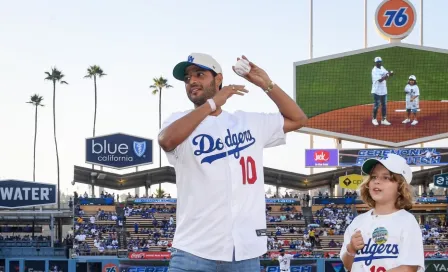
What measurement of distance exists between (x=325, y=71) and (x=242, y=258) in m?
39.4

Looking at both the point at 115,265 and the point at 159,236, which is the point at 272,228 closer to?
the point at 159,236

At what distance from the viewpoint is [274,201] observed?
4397 cm

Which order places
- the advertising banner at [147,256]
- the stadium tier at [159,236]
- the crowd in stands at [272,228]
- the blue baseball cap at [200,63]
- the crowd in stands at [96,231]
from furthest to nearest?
the crowd in stands at [272,228] < the crowd in stands at [96,231] < the advertising banner at [147,256] < the stadium tier at [159,236] < the blue baseball cap at [200,63]

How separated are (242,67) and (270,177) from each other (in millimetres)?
40714

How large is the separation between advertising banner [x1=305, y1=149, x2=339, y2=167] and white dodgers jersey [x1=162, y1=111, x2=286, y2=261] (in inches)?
1505

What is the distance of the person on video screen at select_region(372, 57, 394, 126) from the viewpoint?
4353 cm

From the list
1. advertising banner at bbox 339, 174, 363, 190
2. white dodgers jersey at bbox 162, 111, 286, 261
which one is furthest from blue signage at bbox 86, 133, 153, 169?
white dodgers jersey at bbox 162, 111, 286, 261

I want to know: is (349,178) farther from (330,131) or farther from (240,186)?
(240,186)

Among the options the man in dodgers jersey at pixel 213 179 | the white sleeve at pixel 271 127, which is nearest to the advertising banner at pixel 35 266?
the white sleeve at pixel 271 127

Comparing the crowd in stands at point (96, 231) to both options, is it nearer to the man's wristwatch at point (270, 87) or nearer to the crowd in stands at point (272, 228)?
the crowd in stands at point (272, 228)

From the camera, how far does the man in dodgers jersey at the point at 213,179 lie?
5.61 m

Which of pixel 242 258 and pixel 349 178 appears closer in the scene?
pixel 242 258

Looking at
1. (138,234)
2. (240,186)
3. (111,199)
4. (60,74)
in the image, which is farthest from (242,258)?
(60,74)

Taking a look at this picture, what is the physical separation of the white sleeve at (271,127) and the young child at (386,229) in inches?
32.2
